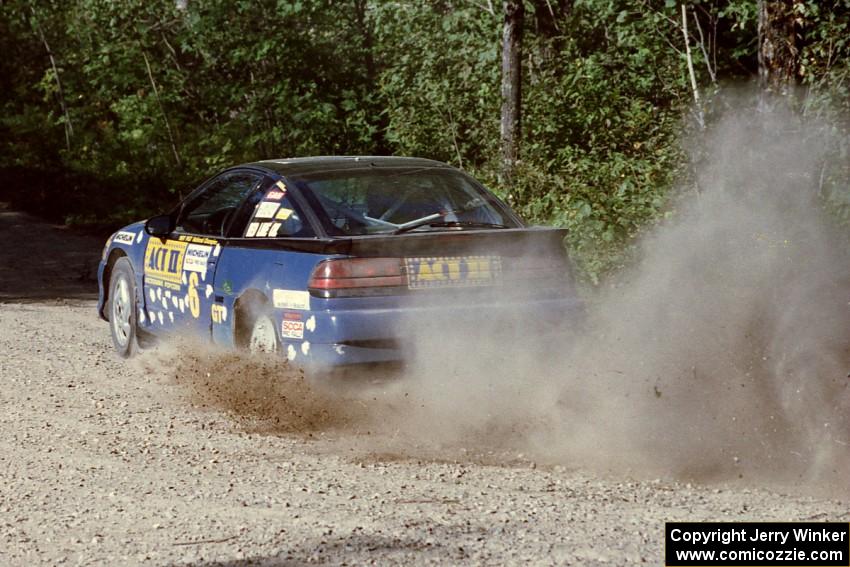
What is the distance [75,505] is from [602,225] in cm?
708

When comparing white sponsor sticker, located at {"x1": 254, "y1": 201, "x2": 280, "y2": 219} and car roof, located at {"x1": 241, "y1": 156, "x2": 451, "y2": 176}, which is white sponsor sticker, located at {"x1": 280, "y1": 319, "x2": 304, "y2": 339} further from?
car roof, located at {"x1": 241, "y1": 156, "x2": 451, "y2": 176}

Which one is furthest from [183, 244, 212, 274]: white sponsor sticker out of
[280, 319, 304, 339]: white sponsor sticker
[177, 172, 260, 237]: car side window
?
[280, 319, 304, 339]: white sponsor sticker

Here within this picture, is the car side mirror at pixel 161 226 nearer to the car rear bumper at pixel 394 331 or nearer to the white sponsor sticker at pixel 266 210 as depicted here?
the white sponsor sticker at pixel 266 210

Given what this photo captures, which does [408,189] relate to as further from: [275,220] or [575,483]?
[575,483]

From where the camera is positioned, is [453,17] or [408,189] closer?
[408,189]

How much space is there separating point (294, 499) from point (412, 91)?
493 inches

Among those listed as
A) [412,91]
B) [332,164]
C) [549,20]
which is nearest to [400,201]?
[332,164]

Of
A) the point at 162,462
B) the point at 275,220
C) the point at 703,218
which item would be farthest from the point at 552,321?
the point at 703,218

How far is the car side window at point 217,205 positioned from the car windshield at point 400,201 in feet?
2.41

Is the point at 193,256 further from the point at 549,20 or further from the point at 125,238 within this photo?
the point at 549,20

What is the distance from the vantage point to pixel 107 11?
20875 mm

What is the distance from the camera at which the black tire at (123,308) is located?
9.30m

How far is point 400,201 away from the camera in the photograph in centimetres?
761

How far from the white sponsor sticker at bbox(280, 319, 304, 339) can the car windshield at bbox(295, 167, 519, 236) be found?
583 millimetres
